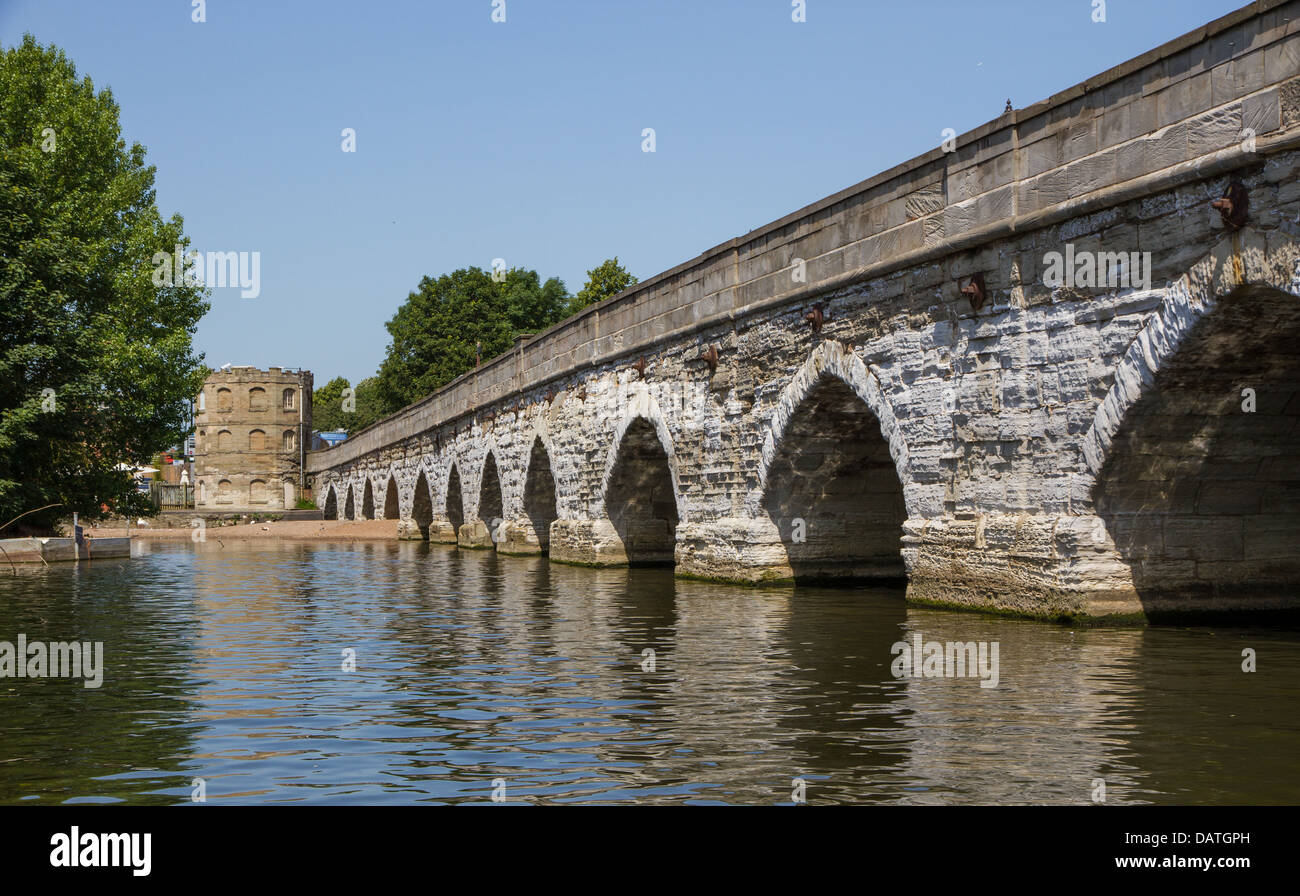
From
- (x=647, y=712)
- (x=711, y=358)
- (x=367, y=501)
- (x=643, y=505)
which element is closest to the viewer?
(x=647, y=712)

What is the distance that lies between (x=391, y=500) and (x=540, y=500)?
64.3ft

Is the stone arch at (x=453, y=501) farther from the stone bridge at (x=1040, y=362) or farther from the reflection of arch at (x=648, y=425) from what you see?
the stone bridge at (x=1040, y=362)

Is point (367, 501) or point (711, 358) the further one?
point (367, 501)

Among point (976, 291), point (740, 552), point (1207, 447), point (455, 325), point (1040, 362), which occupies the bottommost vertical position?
point (740, 552)

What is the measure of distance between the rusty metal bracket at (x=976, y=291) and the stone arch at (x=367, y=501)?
38.1 metres

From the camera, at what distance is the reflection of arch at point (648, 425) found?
16281 millimetres

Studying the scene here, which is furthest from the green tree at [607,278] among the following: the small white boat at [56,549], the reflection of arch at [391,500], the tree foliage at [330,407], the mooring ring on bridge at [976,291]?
the tree foliage at [330,407]

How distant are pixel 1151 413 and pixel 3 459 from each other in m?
18.4

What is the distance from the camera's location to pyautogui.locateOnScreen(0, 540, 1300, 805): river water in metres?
4.81

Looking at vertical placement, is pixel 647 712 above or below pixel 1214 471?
below

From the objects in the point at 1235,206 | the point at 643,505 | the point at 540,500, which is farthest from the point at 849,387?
the point at 540,500

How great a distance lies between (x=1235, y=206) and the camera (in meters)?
7.78

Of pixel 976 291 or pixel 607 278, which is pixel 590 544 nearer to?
pixel 976 291
